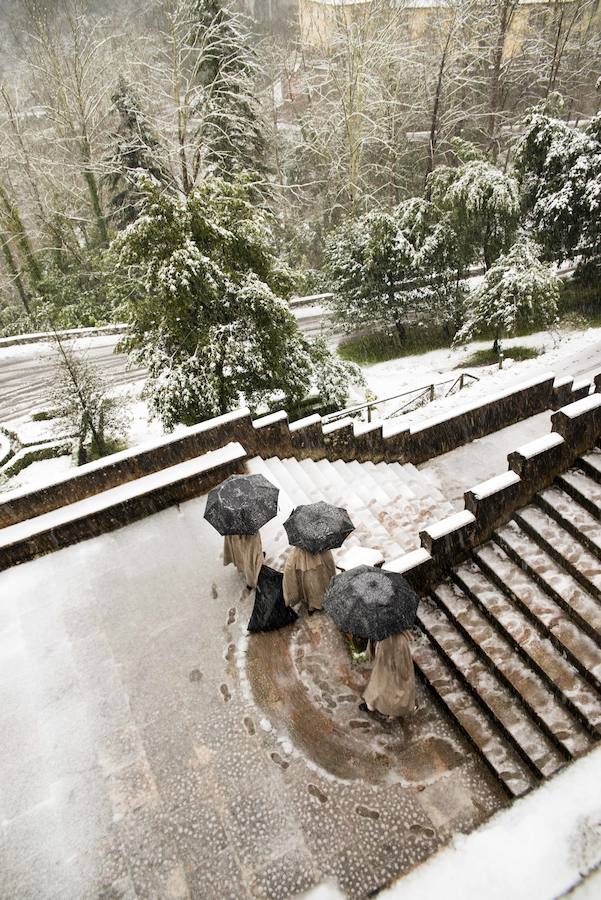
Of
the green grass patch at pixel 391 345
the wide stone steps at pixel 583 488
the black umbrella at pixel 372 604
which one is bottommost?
the green grass patch at pixel 391 345

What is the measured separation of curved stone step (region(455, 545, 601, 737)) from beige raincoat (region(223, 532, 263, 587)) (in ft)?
8.19

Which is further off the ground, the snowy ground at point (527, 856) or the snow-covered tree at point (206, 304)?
the snow-covered tree at point (206, 304)

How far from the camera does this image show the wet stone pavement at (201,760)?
416 cm

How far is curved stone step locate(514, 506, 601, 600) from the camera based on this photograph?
566cm

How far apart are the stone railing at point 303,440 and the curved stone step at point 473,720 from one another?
4599 millimetres

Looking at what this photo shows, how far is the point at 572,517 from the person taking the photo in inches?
248

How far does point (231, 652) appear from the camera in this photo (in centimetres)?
568

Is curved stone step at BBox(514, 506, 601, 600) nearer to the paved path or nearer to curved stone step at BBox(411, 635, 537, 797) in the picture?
curved stone step at BBox(411, 635, 537, 797)

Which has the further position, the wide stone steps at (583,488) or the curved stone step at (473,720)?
the wide stone steps at (583,488)

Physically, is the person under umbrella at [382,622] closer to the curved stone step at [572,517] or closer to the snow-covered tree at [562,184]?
the curved stone step at [572,517]

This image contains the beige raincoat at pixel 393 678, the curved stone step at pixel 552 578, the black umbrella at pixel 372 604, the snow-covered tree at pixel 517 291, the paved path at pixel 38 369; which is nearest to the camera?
the black umbrella at pixel 372 604

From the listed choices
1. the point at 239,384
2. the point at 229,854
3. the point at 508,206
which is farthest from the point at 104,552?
the point at 508,206

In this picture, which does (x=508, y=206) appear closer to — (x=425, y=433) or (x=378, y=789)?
(x=425, y=433)

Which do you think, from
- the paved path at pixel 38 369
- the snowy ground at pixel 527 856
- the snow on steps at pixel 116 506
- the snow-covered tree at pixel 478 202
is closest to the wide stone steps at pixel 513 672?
the snowy ground at pixel 527 856
